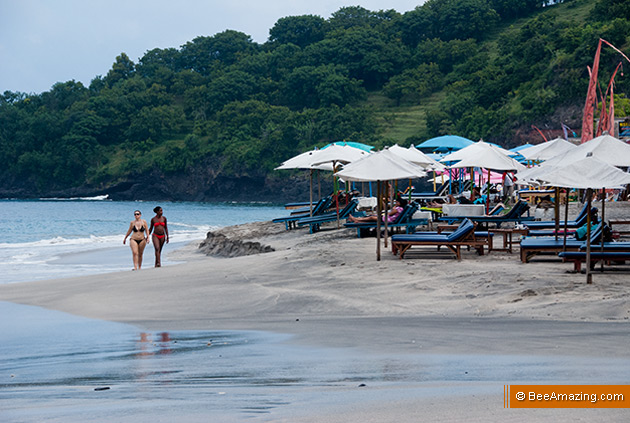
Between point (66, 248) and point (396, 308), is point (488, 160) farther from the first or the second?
point (66, 248)

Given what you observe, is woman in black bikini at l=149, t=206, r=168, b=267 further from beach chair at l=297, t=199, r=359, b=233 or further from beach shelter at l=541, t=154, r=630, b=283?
beach shelter at l=541, t=154, r=630, b=283

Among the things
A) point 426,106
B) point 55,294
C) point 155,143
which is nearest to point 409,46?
point 426,106

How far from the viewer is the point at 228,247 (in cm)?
2108

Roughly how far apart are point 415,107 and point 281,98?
19551 millimetres

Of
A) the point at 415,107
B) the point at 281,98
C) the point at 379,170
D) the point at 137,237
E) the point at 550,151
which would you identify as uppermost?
the point at 281,98

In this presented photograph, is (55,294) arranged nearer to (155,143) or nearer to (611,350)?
(611,350)

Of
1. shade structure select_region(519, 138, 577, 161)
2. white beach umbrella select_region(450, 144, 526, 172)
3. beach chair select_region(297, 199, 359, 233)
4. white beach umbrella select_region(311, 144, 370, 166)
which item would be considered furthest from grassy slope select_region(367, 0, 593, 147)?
white beach umbrella select_region(450, 144, 526, 172)

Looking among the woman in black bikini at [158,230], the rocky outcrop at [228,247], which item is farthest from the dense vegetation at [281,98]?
the woman in black bikini at [158,230]

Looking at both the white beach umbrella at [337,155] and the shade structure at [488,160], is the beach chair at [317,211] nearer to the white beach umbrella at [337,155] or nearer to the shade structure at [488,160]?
the white beach umbrella at [337,155]

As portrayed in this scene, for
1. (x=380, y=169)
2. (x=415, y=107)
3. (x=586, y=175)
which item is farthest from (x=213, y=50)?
(x=586, y=175)

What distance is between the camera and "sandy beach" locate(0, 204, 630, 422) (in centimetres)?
452

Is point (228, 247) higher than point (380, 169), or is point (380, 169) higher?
point (380, 169)

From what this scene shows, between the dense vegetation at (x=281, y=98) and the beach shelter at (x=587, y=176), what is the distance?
6697 cm

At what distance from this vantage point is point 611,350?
6156 mm
